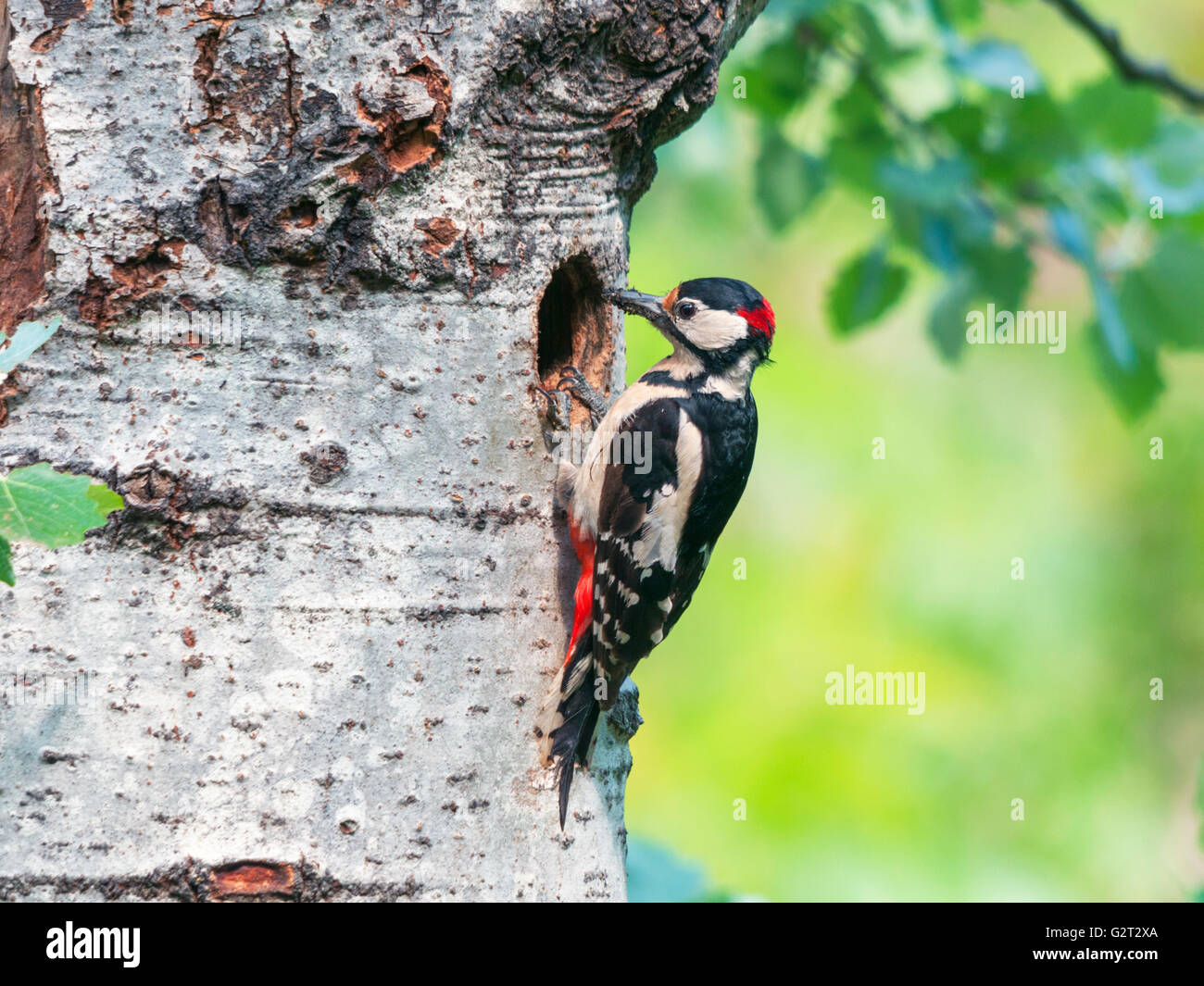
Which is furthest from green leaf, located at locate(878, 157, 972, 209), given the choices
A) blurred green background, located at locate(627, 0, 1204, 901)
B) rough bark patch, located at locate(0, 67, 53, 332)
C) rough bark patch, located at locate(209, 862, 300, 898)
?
blurred green background, located at locate(627, 0, 1204, 901)

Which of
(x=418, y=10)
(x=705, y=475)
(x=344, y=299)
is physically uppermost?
(x=418, y=10)

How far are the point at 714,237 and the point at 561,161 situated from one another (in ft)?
12.6

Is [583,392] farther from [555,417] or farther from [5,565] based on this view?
[5,565]

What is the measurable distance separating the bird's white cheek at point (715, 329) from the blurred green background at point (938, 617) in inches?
100

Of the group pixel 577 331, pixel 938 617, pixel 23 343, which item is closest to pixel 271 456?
pixel 23 343

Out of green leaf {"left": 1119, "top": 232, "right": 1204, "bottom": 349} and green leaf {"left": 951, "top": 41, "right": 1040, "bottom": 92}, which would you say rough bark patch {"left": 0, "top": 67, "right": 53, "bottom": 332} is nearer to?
green leaf {"left": 951, "top": 41, "right": 1040, "bottom": 92}

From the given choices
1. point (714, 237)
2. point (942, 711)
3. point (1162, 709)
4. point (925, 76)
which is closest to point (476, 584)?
point (925, 76)

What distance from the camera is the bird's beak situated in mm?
2385

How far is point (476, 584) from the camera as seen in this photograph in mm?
1835

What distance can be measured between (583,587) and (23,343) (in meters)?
1.24

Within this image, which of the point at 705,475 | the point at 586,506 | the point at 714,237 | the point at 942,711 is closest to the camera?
the point at 586,506

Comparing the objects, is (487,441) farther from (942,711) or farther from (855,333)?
(942,711)

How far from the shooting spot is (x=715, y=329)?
2.98m

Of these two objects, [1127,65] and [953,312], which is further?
[953,312]
